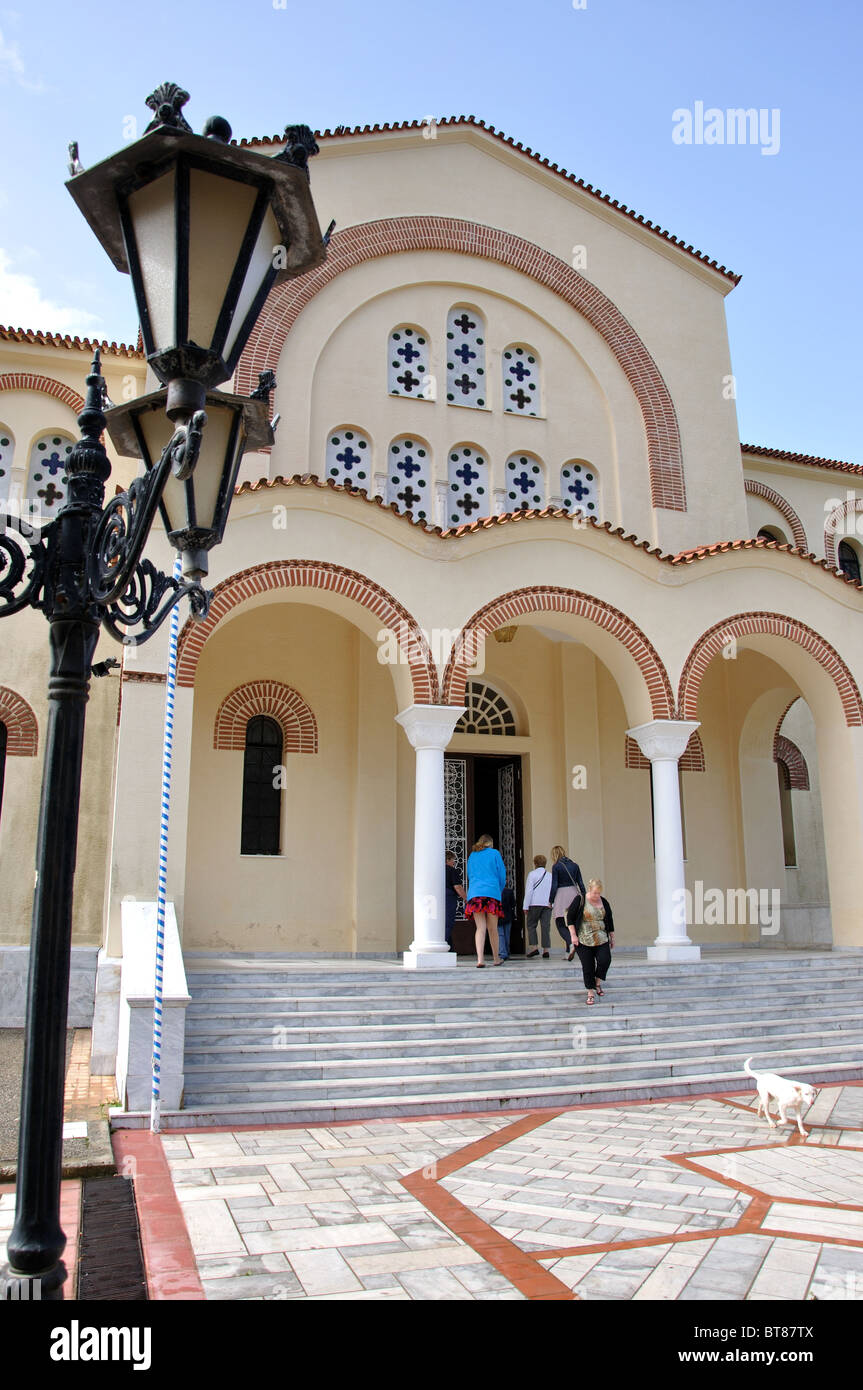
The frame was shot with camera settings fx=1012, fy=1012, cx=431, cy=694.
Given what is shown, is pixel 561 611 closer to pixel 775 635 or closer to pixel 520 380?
pixel 775 635

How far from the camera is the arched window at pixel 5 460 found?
14422mm

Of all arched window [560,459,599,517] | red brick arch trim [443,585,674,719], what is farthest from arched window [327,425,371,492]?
red brick arch trim [443,585,674,719]

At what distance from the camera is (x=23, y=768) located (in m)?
13.1

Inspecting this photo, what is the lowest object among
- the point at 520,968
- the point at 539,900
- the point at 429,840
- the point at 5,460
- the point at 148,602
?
the point at 520,968

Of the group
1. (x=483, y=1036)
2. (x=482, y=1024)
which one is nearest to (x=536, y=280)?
(x=482, y=1024)

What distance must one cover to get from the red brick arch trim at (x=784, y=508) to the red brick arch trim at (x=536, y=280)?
341 cm

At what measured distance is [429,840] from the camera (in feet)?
36.2

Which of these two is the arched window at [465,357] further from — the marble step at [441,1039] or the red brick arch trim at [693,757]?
the marble step at [441,1039]

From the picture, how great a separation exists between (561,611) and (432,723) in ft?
7.46

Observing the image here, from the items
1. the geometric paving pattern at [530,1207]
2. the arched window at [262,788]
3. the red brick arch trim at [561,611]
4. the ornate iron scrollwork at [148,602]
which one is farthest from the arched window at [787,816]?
the ornate iron scrollwork at [148,602]

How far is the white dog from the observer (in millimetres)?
6910

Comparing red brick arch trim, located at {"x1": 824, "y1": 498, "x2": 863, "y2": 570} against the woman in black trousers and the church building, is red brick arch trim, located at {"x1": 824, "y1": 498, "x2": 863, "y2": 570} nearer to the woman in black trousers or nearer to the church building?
the church building

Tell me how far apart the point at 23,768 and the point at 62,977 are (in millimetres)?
10998
